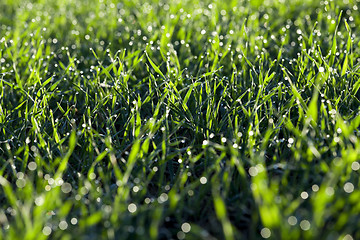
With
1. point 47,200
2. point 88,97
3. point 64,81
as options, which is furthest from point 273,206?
point 64,81

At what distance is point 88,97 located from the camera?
2.14m

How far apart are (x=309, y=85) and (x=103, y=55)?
1.24 m

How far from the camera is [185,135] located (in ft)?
6.41

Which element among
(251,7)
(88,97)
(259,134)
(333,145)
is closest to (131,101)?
(88,97)

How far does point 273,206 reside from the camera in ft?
4.03

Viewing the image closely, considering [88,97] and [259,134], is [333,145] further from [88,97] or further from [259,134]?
[88,97]

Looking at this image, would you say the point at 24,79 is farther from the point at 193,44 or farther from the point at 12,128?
the point at 193,44

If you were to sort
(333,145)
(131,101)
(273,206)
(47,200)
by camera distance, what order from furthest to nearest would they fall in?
(131,101), (333,145), (47,200), (273,206)

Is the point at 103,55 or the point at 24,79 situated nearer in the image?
the point at 24,79

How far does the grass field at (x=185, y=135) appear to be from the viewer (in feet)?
4.47

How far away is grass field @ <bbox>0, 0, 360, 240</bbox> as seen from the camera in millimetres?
1363

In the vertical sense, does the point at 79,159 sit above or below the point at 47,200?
below

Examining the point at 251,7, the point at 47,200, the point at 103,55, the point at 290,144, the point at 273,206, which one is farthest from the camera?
the point at 251,7

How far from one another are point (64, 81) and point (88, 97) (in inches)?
12.5
